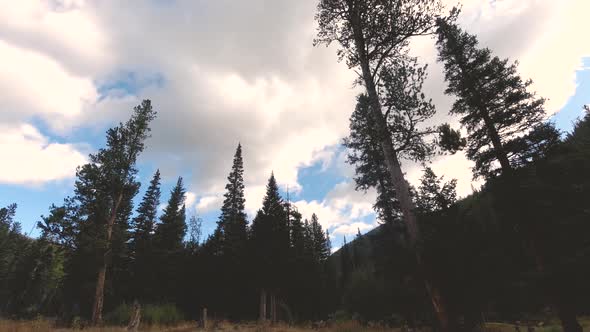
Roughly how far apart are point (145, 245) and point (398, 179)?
3777cm

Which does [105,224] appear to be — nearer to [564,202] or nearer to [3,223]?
[564,202]

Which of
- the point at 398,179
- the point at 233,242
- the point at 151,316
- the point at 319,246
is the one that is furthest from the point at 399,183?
the point at 319,246

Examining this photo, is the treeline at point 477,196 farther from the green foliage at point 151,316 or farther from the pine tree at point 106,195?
the pine tree at point 106,195

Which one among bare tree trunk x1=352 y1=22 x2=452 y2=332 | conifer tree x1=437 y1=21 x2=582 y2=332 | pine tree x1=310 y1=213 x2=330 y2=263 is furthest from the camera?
pine tree x1=310 y1=213 x2=330 y2=263

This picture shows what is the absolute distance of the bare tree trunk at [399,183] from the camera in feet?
21.1

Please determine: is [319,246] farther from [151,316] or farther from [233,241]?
[151,316]

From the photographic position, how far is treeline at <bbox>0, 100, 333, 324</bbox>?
814 inches

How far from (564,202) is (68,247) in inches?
1321

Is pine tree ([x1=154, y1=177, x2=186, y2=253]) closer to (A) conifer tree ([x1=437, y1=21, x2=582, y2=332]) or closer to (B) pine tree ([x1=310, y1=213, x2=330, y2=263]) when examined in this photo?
(B) pine tree ([x1=310, y1=213, x2=330, y2=263])

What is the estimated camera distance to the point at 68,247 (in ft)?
69.5

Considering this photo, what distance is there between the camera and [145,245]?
36.1 meters

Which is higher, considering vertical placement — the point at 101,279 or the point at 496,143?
the point at 496,143

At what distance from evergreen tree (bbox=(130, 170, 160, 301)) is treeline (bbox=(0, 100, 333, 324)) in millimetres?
122

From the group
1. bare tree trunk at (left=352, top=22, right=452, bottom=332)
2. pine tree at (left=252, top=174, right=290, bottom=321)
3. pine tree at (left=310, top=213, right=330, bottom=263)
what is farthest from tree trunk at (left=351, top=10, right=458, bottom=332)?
pine tree at (left=310, top=213, right=330, bottom=263)
